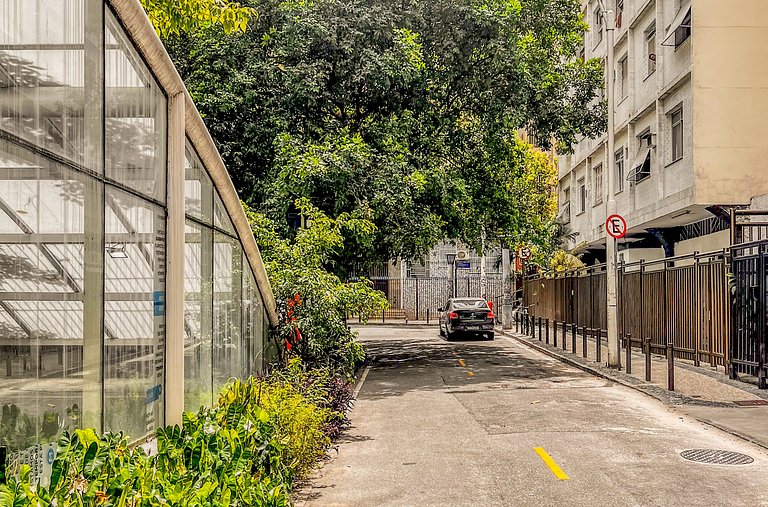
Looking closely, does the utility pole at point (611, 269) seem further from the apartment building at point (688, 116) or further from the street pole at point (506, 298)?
the street pole at point (506, 298)

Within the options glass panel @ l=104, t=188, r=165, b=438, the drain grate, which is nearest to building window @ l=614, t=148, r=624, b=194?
the drain grate

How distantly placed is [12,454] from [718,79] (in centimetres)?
2154

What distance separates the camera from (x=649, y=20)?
27.2m

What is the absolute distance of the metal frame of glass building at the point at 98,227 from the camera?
5.07m

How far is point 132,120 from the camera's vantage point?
281 inches

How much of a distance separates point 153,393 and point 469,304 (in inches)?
1116

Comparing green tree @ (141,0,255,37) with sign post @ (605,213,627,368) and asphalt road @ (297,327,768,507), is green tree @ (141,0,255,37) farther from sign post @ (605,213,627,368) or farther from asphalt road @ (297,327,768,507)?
sign post @ (605,213,627,368)

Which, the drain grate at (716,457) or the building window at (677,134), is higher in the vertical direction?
the building window at (677,134)

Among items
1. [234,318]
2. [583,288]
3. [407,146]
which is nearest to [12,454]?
[234,318]

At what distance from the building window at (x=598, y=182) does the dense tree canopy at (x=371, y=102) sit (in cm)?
1193

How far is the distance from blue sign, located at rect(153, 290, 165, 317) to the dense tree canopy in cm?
1122

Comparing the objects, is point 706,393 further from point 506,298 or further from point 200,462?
point 506,298

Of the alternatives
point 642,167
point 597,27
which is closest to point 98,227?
point 642,167

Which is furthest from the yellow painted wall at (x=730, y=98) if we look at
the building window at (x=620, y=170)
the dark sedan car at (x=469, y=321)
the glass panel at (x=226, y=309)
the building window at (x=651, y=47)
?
the glass panel at (x=226, y=309)
